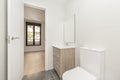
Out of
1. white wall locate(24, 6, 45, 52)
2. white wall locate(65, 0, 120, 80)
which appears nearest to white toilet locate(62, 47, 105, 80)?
white wall locate(65, 0, 120, 80)

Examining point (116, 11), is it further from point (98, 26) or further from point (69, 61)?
point (69, 61)

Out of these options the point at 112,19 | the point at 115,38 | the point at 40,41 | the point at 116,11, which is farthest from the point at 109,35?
the point at 40,41

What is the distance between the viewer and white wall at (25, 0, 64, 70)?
8.30 ft

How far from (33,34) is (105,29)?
526 centimetres

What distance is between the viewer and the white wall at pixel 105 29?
3.80 ft

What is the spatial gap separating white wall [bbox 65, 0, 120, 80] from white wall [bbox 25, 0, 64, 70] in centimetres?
105

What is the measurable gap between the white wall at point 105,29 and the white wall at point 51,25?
105 centimetres

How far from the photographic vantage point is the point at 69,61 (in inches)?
82.9

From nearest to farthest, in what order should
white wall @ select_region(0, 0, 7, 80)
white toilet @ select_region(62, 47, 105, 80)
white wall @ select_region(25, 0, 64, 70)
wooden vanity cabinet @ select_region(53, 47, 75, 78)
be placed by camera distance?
white wall @ select_region(0, 0, 7, 80), white toilet @ select_region(62, 47, 105, 80), wooden vanity cabinet @ select_region(53, 47, 75, 78), white wall @ select_region(25, 0, 64, 70)

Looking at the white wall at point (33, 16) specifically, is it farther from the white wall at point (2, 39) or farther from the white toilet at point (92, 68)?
the white toilet at point (92, 68)

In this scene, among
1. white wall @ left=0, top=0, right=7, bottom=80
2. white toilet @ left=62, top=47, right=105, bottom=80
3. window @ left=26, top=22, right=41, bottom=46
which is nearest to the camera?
white wall @ left=0, top=0, right=7, bottom=80

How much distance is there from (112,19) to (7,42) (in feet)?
5.25

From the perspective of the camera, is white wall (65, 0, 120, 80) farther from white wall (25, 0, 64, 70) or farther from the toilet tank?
white wall (25, 0, 64, 70)

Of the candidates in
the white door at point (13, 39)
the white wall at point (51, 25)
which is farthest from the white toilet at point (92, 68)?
the white wall at point (51, 25)
